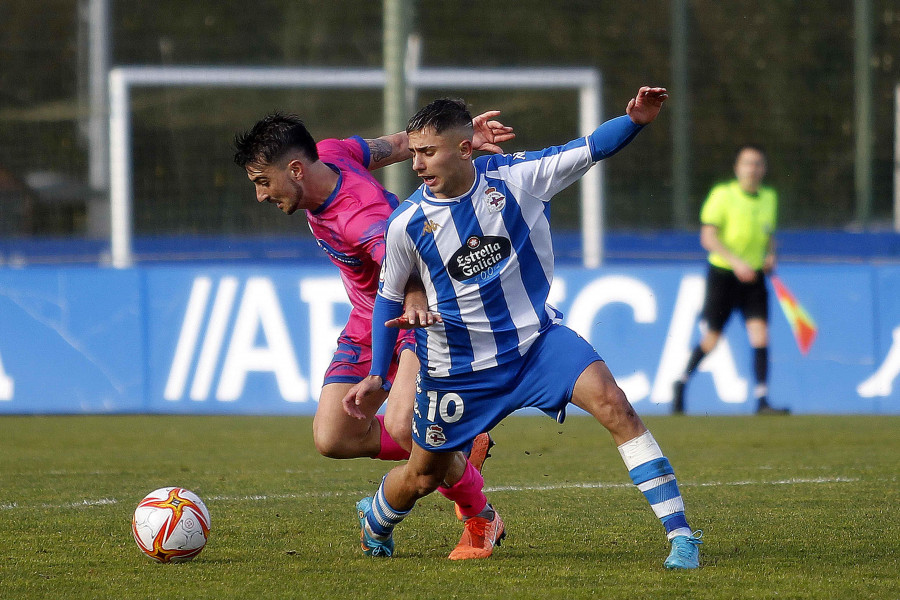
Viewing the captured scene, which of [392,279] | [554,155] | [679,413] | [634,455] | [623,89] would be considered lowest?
[679,413]

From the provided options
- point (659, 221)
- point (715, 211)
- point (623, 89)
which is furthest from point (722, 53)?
point (715, 211)

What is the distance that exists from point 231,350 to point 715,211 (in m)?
4.00

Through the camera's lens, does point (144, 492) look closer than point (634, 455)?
No

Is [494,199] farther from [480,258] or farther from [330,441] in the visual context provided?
[330,441]

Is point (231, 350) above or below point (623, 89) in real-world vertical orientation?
below

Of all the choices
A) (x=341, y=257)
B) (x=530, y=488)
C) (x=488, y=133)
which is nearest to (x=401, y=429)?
(x=341, y=257)

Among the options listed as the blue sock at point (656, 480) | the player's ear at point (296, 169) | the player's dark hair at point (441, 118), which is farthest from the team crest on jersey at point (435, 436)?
the player's ear at point (296, 169)

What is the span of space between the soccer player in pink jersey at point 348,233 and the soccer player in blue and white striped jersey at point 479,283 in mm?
407

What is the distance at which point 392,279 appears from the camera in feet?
15.7

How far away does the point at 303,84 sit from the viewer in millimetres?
13984

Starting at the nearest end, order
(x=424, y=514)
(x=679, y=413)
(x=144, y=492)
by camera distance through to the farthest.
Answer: (x=424, y=514)
(x=144, y=492)
(x=679, y=413)

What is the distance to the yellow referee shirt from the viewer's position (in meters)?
10.4

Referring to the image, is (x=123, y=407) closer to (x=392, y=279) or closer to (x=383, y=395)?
(x=383, y=395)

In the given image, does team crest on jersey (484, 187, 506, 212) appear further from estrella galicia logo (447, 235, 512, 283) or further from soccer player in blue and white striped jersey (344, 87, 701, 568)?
estrella galicia logo (447, 235, 512, 283)
